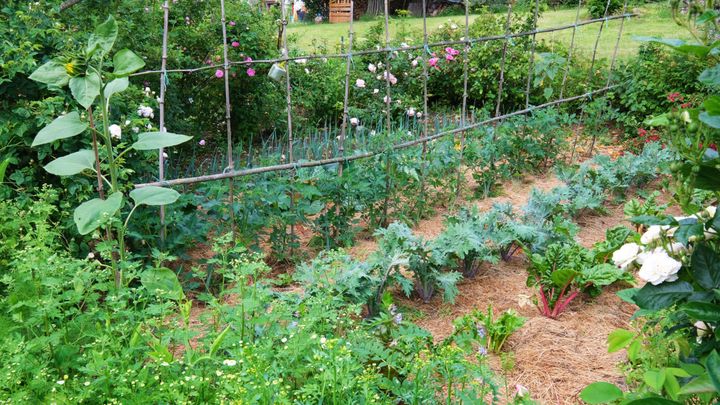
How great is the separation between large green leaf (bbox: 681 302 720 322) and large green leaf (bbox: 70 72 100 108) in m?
2.02

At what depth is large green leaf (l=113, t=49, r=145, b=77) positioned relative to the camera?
2.22 m

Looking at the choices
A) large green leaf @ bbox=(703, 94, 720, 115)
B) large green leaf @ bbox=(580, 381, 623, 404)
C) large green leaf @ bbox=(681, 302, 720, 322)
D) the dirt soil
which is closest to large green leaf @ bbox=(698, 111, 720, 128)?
large green leaf @ bbox=(703, 94, 720, 115)

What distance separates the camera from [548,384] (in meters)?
2.83

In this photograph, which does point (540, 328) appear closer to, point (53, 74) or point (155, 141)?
point (155, 141)

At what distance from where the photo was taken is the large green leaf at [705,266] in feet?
5.82

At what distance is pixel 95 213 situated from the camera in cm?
220

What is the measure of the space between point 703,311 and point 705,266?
0.69 feet

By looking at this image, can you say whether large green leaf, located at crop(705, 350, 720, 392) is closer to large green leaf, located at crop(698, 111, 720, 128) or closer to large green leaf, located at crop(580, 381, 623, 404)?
large green leaf, located at crop(580, 381, 623, 404)

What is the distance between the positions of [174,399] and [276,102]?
498 cm

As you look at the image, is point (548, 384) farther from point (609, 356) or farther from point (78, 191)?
point (78, 191)

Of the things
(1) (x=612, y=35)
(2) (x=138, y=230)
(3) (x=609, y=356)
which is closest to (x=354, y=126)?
(2) (x=138, y=230)

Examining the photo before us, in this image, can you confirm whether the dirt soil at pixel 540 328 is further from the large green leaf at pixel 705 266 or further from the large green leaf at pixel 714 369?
the large green leaf at pixel 714 369

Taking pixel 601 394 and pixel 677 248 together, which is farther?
pixel 677 248

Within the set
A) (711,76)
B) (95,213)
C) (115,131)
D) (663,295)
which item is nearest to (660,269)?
(663,295)
